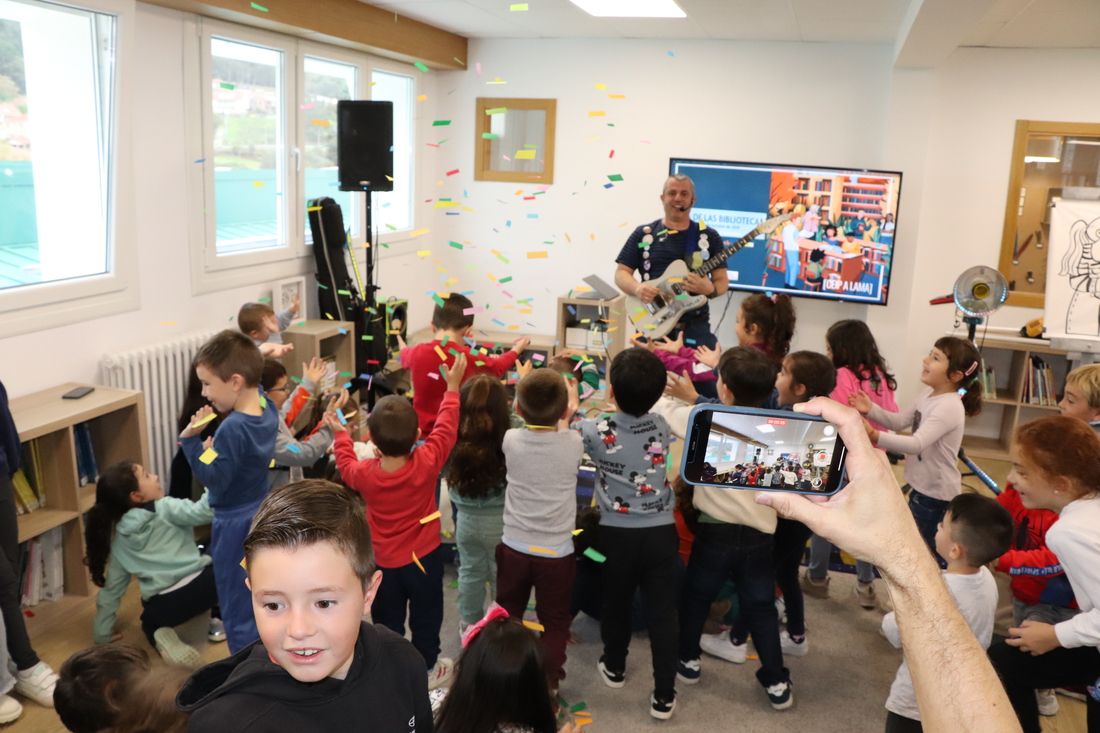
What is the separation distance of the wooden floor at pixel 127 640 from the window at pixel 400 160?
13.5ft

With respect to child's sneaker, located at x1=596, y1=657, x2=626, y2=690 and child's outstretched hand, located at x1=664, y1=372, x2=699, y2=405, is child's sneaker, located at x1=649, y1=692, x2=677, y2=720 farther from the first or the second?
child's outstretched hand, located at x1=664, y1=372, x2=699, y2=405

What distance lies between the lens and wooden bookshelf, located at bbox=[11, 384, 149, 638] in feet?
12.0

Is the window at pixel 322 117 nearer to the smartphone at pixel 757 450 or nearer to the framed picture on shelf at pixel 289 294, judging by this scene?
the framed picture on shelf at pixel 289 294

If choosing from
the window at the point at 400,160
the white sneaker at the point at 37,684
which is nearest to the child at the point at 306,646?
the white sneaker at the point at 37,684

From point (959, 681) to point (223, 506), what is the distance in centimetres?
247

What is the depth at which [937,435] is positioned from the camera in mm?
3521

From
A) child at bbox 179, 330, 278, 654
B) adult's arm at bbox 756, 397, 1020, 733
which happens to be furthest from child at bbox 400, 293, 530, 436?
adult's arm at bbox 756, 397, 1020, 733

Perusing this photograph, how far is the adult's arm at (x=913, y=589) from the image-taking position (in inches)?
43.3

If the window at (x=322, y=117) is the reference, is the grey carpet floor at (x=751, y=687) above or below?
below

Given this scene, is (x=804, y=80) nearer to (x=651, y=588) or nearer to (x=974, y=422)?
(x=974, y=422)

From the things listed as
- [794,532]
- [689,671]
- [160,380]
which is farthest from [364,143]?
[689,671]

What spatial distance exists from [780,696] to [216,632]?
2319 millimetres

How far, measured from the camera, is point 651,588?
122 inches

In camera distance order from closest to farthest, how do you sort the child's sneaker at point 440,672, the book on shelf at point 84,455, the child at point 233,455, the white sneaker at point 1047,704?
the child at point 233,455 → the child's sneaker at point 440,672 → the white sneaker at point 1047,704 → the book on shelf at point 84,455
